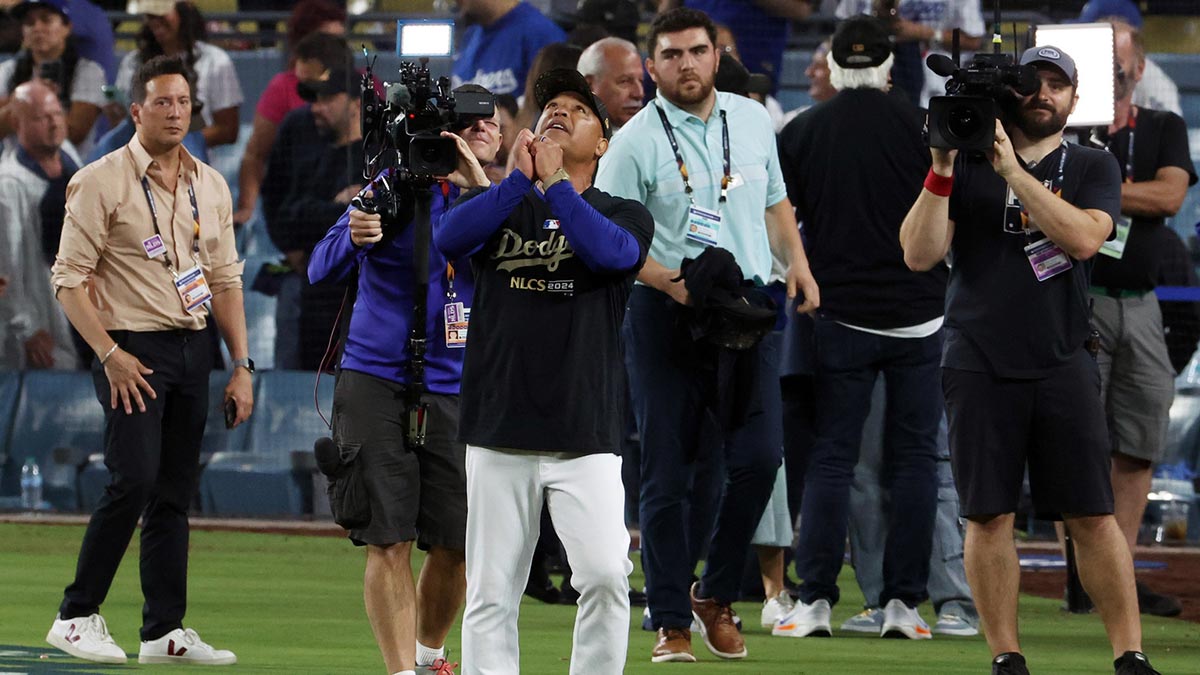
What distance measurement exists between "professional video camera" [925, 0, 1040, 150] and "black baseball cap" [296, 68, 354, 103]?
6885 mm

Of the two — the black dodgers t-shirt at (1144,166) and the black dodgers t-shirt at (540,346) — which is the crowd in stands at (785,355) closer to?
the black dodgers t-shirt at (1144,166)

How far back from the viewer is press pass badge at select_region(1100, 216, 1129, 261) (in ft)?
27.1

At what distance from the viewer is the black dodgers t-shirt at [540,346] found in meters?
5.49

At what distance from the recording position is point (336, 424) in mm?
6227

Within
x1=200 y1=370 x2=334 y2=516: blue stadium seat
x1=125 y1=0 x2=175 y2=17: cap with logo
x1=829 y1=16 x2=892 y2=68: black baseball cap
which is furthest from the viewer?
x1=125 y1=0 x2=175 y2=17: cap with logo

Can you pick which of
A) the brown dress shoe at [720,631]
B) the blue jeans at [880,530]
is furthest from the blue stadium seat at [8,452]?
the brown dress shoe at [720,631]

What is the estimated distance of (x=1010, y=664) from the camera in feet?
20.4

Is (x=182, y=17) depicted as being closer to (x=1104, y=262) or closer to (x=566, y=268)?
(x=1104, y=262)

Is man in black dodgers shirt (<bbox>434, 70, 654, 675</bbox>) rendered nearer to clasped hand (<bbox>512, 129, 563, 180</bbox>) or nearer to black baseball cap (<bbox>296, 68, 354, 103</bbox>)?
clasped hand (<bbox>512, 129, 563, 180</bbox>)

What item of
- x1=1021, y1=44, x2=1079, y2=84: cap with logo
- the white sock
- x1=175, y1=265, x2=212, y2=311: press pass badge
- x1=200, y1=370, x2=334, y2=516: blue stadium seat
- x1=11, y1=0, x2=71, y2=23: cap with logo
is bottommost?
x1=200, y1=370, x2=334, y2=516: blue stadium seat

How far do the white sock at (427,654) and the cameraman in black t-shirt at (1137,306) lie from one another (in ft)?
12.1

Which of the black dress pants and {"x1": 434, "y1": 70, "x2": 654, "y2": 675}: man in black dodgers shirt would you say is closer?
{"x1": 434, "y1": 70, "x2": 654, "y2": 675}: man in black dodgers shirt

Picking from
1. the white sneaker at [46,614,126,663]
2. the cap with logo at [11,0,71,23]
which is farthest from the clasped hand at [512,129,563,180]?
the cap with logo at [11,0,71,23]

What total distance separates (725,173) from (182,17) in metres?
7.23
